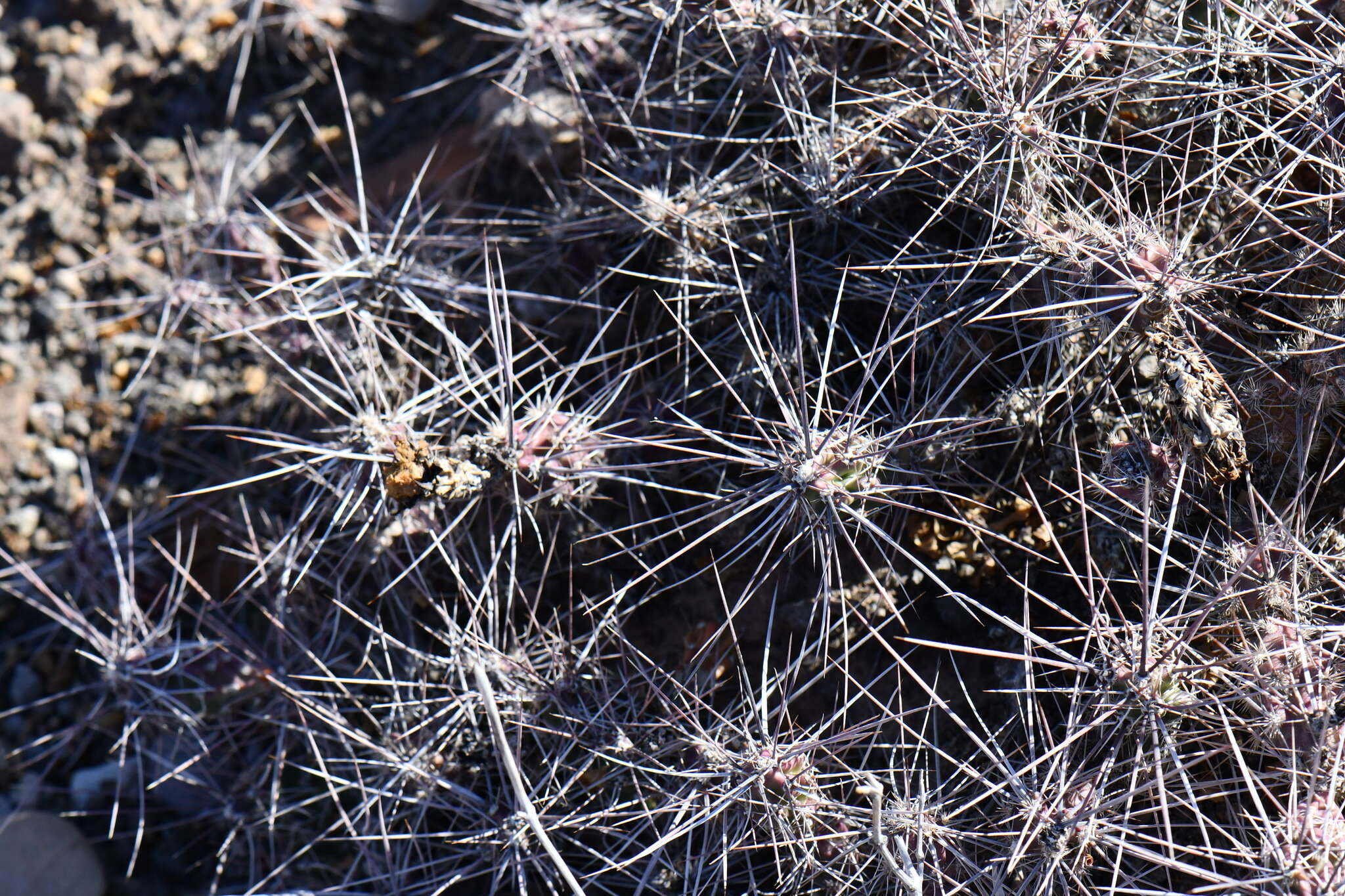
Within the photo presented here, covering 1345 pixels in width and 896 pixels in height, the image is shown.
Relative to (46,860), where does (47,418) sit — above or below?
above

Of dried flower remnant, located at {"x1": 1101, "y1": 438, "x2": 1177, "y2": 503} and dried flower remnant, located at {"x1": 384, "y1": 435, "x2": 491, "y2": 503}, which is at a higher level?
dried flower remnant, located at {"x1": 1101, "y1": 438, "x2": 1177, "y2": 503}

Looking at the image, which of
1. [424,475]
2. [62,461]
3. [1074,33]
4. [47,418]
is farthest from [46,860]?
[1074,33]

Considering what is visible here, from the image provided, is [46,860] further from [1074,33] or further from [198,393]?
[1074,33]

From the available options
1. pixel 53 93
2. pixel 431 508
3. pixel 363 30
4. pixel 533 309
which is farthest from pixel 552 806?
pixel 53 93

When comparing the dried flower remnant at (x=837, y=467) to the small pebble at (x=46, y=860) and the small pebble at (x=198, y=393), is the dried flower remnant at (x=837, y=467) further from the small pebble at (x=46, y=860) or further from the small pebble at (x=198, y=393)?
the small pebble at (x=46, y=860)

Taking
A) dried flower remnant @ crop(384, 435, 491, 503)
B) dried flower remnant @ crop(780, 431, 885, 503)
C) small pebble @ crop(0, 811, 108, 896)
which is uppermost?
dried flower remnant @ crop(780, 431, 885, 503)

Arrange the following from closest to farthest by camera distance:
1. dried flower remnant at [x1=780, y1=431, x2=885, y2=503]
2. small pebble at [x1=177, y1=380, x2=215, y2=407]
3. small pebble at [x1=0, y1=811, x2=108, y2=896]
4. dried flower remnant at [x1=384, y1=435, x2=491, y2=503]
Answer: dried flower remnant at [x1=780, y1=431, x2=885, y2=503] → dried flower remnant at [x1=384, y1=435, x2=491, y2=503] → small pebble at [x1=0, y1=811, x2=108, y2=896] → small pebble at [x1=177, y1=380, x2=215, y2=407]

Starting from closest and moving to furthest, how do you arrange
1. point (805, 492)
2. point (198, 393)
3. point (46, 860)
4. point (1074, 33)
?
point (805, 492), point (1074, 33), point (46, 860), point (198, 393)

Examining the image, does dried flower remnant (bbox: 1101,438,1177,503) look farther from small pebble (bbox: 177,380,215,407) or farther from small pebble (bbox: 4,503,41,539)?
small pebble (bbox: 4,503,41,539)

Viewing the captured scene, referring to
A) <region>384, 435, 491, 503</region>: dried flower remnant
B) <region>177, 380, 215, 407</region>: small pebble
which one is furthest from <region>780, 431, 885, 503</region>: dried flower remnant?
<region>177, 380, 215, 407</region>: small pebble

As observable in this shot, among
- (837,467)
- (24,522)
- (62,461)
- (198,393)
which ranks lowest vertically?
(24,522)

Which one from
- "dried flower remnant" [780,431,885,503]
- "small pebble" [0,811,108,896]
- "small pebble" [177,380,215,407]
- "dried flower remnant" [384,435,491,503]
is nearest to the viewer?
"dried flower remnant" [780,431,885,503]
